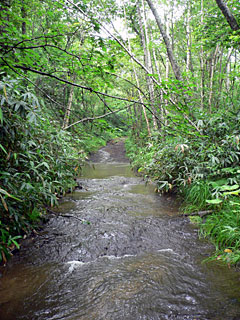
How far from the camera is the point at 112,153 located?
18641 mm

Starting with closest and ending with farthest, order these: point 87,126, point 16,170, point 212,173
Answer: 1. point 16,170
2. point 87,126
3. point 212,173

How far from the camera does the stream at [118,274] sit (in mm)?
1770

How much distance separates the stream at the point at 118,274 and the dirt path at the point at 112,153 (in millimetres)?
12119

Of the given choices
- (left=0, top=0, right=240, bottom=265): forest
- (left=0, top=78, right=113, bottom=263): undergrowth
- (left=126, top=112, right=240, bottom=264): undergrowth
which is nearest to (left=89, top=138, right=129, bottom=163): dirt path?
(left=126, top=112, right=240, bottom=264): undergrowth

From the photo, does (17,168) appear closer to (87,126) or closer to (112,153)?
(87,126)

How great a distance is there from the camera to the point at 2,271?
2.29 m

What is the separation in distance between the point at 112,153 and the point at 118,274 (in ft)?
54.1

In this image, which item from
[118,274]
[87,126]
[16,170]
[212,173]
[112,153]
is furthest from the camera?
Answer: [112,153]

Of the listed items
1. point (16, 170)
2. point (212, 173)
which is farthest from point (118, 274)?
point (212, 173)

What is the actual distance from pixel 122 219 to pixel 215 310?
7.14 ft

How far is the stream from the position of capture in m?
1.77

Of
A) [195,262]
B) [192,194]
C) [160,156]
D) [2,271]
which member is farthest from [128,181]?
[2,271]

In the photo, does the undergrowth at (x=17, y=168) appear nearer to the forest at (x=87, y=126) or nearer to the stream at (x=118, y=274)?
the forest at (x=87, y=126)

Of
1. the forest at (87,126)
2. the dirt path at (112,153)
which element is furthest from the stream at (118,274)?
the dirt path at (112,153)
